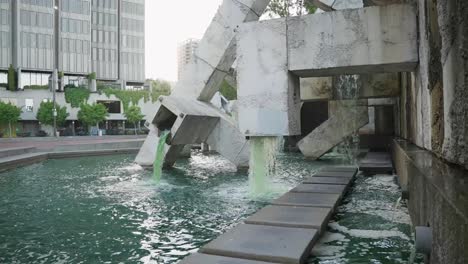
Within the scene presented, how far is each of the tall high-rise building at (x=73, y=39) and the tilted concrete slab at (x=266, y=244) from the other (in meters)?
59.4

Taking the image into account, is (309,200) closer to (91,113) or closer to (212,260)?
(212,260)

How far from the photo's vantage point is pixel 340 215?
5.65 m

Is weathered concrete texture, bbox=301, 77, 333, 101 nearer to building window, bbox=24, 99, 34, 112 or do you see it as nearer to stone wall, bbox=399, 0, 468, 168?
stone wall, bbox=399, 0, 468, 168

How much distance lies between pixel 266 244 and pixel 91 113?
55361mm

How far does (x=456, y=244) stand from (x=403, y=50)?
439 centimetres

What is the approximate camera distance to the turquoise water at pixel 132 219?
4254mm

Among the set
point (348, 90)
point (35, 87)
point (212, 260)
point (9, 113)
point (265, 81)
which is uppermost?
point (35, 87)

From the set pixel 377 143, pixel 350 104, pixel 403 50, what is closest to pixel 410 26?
pixel 403 50

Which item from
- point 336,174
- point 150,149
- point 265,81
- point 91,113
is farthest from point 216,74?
point 91,113

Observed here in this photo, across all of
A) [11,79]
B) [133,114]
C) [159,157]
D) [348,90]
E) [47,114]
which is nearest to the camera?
[159,157]

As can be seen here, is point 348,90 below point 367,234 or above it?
above

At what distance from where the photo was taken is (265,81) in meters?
6.26

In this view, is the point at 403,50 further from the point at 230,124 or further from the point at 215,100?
the point at 215,100

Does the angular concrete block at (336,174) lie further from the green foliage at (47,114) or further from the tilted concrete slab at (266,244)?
the green foliage at (47,114)
